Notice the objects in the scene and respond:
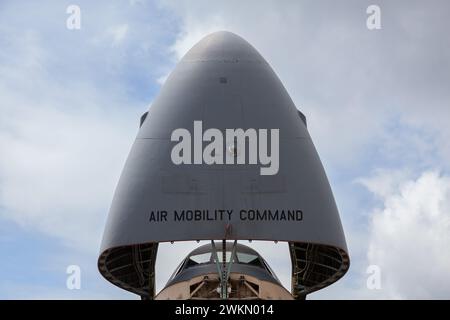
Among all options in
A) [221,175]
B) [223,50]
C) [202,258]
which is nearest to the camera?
[221,175]

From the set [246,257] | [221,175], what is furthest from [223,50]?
[246,257]

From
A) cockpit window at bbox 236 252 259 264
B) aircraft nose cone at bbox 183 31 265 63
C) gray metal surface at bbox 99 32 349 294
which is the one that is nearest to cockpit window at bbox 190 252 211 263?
cockpit window at bbox 236 252 259 264

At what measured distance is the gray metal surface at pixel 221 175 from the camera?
34.8m

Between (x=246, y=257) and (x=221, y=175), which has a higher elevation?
(x=221, y=175)

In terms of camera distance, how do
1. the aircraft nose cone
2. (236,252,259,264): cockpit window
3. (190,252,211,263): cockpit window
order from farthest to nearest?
the aircraft nose cone → (236,252,259,264): cockpit window → (190,252,211,263): cockpit window

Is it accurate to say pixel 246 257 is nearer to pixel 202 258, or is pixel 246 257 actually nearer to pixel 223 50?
pixel 202 258

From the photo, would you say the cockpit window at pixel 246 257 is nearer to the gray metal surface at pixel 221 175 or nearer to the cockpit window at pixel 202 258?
the cockpit window at pixel 202 258

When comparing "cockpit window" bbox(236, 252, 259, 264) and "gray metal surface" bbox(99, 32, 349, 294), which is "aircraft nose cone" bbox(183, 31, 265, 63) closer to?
"gray metal surface" bbox(99, 32, 349, 294)

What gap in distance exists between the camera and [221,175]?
3559 centimetres

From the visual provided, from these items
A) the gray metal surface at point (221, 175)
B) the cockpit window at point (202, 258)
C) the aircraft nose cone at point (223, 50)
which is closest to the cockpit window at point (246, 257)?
the cockpit window at point (202, 258)

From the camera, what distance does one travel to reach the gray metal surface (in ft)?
114
